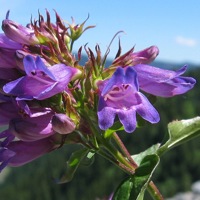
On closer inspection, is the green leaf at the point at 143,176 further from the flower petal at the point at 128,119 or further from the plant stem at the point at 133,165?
the flower petal at the point at 128,119

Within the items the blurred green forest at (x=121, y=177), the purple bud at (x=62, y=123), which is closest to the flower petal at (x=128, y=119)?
the purple bud at (x=62, y=123)

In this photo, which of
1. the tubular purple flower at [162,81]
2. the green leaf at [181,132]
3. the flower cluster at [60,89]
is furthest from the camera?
the green leaf at [181,132]

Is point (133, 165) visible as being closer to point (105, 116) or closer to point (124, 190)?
point (124, 190)

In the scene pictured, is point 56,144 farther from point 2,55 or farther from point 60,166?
point 60,166

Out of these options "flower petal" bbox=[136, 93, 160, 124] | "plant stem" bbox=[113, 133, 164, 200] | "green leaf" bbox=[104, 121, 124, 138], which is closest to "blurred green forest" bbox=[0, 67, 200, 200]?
"plant stem" bbox=[113, 133, 164, 200]

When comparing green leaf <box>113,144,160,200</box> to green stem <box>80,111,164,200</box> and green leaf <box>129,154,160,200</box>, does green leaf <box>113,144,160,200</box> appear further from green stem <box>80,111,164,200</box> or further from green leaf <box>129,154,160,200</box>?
green stem <box>80,111,164,200</box>

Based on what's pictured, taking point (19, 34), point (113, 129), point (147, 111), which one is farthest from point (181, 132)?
point (19, 34)
